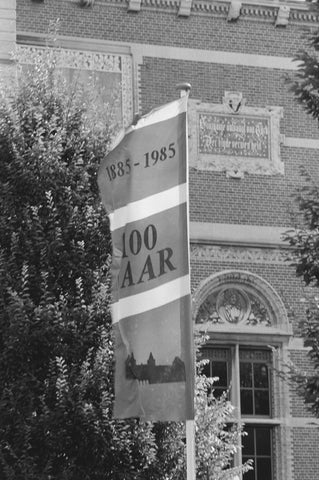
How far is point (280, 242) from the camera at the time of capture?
2266 centimetres

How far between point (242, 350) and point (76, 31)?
20.1 ft

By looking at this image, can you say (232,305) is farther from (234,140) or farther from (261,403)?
(234,140)

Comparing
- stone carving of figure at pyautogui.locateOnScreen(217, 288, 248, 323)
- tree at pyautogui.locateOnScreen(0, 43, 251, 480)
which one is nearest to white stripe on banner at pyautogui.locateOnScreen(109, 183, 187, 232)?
tree at pyautogui.locateOnScreen(0, 43, 251, 480)

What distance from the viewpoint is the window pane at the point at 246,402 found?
22031mm

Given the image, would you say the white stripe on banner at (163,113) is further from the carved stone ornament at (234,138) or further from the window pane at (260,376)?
the window pane at (260,376)

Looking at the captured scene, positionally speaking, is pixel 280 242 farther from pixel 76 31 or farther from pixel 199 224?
pixel 76 31

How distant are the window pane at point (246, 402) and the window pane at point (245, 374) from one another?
13 centimetres

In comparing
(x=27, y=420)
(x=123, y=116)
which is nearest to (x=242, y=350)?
(x=123, y=116)

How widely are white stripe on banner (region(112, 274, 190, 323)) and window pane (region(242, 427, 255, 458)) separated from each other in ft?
29.1

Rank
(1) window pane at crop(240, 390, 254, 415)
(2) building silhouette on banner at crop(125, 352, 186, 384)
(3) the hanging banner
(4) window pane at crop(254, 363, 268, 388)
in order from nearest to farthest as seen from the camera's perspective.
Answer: (2) building silhouette on banner at crop(125, 352, 186, 384) < (3) the hanging banner < (1) window pane at crop(240, 390, 254, 415) < (4) window pane at crop(254, 363, 268, 388)

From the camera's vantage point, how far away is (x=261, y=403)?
22172 millimetres

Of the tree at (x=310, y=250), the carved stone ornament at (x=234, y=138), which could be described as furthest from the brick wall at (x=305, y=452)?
the tree at (x=310, y=250)

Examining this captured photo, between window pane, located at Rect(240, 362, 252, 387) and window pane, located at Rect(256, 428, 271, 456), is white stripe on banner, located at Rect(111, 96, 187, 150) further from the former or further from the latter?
window pane, located at Rect(256, 428, 271, 456)

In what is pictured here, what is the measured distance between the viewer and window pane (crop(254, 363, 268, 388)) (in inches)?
877
